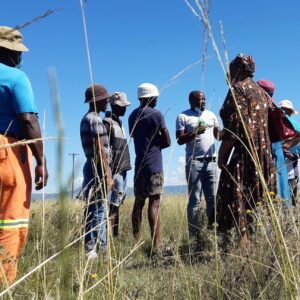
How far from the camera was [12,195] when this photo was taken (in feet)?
7.45

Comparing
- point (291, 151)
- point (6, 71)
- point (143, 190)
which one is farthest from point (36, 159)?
point (291, 151)

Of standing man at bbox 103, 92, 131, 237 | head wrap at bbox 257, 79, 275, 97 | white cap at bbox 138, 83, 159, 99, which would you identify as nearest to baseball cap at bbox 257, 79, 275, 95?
head wrap at bbox 257, 79, 275, 97

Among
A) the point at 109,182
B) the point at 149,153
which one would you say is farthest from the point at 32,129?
the point at 149,153

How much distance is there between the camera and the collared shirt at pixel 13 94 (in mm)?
2281

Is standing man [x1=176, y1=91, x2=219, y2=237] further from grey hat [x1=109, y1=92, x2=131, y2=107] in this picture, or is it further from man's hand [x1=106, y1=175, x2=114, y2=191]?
man's hand [x1=106, y1=175, x2=114, y2=191]

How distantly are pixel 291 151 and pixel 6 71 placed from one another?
344 centimetres

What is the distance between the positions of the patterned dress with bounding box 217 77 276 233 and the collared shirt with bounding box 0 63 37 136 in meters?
1.46

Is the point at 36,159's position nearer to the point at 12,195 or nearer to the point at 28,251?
the point at 12,195

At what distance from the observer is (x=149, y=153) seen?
4.25 m

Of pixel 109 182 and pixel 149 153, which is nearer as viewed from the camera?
pixel 109 182

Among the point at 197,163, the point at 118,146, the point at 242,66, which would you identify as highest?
the point at 242,66

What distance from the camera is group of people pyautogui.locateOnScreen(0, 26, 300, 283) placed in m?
2.16

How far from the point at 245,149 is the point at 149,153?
3.79 ft

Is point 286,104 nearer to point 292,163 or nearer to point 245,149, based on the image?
point 292,163
